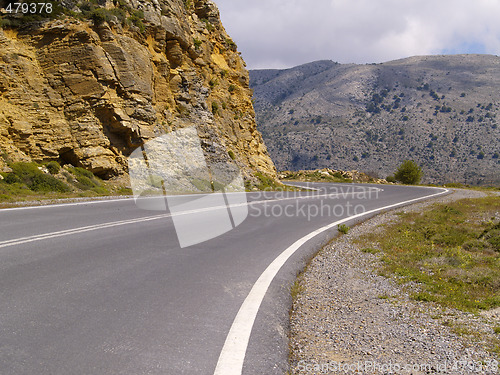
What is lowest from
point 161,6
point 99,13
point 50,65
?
point 50,65

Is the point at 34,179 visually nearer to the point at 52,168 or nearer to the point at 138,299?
the point at 52,168

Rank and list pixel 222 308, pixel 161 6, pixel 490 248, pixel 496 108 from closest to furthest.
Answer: pixel 222 308 → pixel 490 248 → pixel 161 6 → pixel 496 108

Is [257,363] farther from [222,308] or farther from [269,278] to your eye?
[269,278]

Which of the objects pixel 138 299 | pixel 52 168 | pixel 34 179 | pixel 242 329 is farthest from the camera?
pixel 52 168

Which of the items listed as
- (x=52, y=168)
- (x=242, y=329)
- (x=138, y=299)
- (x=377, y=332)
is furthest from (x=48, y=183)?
(x=377, y=332)

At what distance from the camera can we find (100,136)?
19969mm

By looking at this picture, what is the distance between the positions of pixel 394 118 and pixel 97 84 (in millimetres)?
86219

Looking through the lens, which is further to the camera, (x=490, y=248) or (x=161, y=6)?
(x=161, y=6)

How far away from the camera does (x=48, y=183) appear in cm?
1567

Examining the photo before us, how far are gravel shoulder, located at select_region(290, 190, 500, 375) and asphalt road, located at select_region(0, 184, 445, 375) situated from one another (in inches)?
11.1

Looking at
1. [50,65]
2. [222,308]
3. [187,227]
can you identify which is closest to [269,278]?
[222,308]

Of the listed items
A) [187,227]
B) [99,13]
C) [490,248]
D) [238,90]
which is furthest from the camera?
[238,90]

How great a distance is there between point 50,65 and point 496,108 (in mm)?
95619

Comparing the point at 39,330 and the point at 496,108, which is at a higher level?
the point at 496,108
